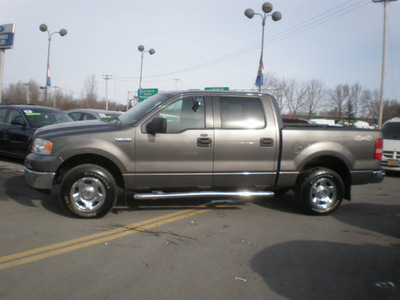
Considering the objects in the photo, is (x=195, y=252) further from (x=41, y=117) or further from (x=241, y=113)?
(x=41, y=117)

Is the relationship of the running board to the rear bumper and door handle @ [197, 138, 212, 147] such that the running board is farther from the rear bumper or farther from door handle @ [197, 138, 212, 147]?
the rear bumper

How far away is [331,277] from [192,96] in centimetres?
319

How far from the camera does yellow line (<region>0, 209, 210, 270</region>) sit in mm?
3559

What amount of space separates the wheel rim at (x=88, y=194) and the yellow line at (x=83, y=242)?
0.60 meters

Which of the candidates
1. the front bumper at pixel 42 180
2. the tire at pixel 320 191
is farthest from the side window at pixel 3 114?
the tire at pixel 320 191

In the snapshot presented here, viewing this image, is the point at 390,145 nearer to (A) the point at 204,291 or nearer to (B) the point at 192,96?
(B) the point at 192,96

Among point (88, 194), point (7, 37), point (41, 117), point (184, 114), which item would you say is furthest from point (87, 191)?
point (7, 37)

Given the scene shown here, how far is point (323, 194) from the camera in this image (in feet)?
18.6

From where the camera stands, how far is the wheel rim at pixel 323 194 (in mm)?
5602

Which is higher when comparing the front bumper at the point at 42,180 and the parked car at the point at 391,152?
the parked car at the point at 391,152

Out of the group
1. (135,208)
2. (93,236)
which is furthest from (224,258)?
(135,208)

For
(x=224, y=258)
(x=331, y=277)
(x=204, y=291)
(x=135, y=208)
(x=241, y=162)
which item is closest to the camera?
(x=204, y=291)

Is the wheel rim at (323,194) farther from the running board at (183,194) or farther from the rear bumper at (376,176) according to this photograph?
the running board at (183,194)

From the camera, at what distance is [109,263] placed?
11.8ft
